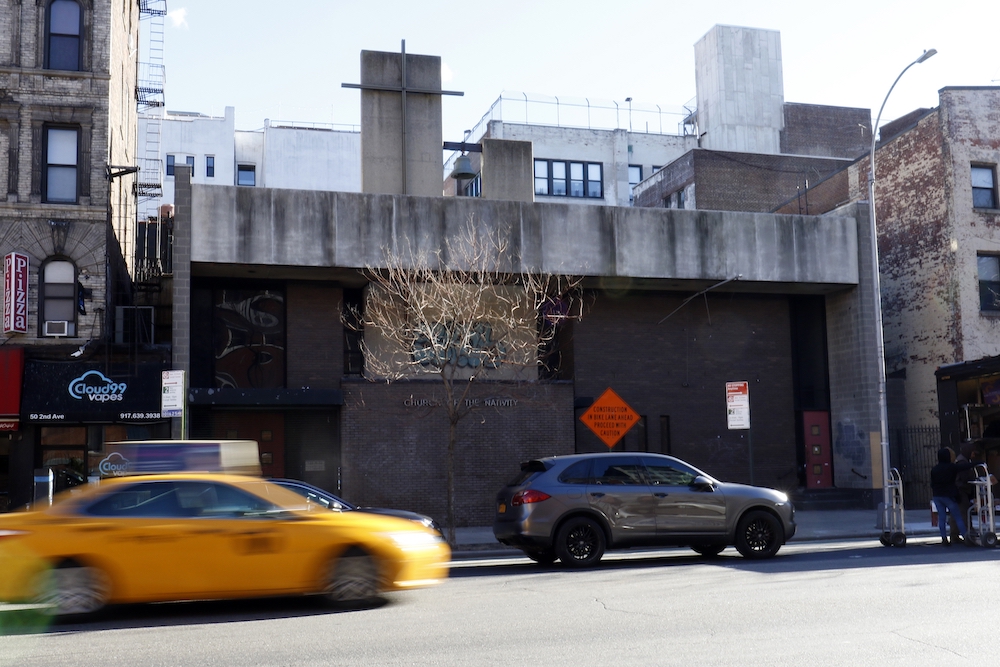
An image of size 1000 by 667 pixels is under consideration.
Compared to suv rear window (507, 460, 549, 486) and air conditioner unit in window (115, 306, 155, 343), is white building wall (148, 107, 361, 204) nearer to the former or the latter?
air conditioner unit in window (115, 306, 155, 343)

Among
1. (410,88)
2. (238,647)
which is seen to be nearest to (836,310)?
(410,88)

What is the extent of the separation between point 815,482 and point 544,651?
2172 cm

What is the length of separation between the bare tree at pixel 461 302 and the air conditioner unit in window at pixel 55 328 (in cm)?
649

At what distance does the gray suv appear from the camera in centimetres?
1506

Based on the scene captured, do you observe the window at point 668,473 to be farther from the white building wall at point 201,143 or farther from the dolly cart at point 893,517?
the white building wall at point 201,143

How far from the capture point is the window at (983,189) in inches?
1150

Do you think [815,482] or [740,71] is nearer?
[815,482]

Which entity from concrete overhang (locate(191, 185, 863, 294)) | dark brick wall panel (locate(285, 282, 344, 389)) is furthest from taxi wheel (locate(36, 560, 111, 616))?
dark brick wall panel (locate(285, 282, 344, 389))

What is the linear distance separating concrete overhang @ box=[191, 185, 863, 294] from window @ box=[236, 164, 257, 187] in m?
32.0

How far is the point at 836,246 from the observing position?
27062mm

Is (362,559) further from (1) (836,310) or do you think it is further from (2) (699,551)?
(1) (836,310)

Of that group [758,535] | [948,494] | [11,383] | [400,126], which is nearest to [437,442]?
[400,126]

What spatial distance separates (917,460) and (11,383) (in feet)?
76.2

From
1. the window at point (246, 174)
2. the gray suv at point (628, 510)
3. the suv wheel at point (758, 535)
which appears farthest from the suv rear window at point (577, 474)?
the window at point (246, 174)
